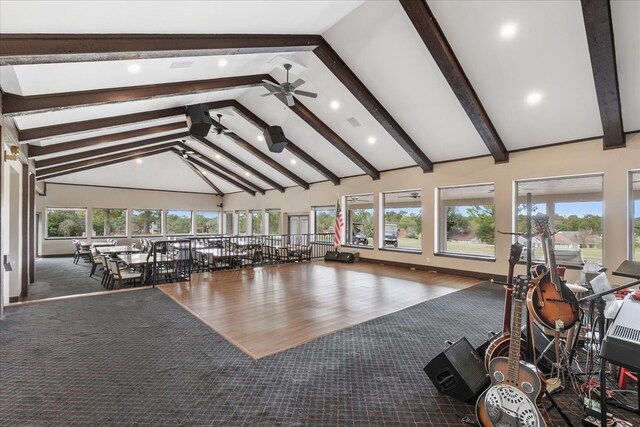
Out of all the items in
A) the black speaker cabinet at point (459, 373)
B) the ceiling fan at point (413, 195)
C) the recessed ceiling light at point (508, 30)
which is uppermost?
the recessed ceiling light at point (508, 30)

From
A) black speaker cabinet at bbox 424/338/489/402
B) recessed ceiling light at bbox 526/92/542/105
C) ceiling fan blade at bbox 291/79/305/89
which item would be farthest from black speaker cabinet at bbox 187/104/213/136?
black speaker cabinet at bbox 424/338/489/402

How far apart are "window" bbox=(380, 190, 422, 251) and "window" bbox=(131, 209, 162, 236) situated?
11.8 metres

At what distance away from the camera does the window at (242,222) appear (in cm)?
1639

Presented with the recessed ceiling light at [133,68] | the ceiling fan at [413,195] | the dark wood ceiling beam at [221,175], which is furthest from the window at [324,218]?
the recessed ceiling light at [133,68]

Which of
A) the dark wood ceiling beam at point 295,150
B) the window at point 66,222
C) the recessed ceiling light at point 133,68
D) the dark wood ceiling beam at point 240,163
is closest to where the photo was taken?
the recessed ceiling light at point 133,68

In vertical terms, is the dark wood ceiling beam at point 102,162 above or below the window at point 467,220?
above

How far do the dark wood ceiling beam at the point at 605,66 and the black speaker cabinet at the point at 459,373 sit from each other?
13.8 ft

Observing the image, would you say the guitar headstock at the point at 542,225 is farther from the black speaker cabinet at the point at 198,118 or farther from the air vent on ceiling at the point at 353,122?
the black speaker cabinet at the point at 198,118

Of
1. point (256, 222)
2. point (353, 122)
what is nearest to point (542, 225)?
point (353, 122)

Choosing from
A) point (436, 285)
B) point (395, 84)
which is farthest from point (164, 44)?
point (436, 285)

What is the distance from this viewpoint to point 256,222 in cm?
1565

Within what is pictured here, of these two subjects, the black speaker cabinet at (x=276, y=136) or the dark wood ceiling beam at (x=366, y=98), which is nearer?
the dark wood ceiling beam at (x=366, y=98)

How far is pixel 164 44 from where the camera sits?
3.52m

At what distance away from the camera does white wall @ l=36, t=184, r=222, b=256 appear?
12484 mm
